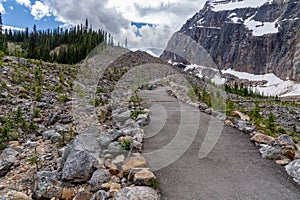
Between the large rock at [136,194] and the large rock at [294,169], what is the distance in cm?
350

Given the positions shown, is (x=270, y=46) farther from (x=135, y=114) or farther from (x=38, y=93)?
(x=38, y=93)

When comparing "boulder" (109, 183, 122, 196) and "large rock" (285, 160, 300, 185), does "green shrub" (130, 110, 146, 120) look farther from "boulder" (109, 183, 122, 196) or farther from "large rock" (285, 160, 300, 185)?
"large rock" (285, 160, 300, 185)

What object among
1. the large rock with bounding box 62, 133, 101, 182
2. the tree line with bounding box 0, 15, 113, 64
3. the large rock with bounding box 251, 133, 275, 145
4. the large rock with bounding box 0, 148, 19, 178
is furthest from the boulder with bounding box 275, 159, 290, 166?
the tree line with bounding box 0, 15, 113, 64

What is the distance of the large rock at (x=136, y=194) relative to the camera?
4410 mm

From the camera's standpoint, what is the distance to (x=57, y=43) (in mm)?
80125

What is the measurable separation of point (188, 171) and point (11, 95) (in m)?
9.41

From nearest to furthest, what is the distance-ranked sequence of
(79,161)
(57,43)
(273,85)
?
(79,161)
(57,43)
(273,85)

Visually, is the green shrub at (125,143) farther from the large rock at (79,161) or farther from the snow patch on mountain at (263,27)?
the snow patch on mountain at (263,27)

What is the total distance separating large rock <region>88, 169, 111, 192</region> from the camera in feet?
16.4

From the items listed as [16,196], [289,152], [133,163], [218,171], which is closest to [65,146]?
[16,196]

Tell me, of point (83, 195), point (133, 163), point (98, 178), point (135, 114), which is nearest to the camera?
point (83, 195)

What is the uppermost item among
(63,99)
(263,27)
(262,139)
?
(263,27)

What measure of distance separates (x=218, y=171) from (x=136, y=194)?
7.85ft

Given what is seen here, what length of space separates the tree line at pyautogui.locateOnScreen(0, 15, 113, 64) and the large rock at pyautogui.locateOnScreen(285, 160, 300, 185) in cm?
2756
